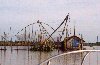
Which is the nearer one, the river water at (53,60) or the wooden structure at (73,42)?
the river water at (53,60)

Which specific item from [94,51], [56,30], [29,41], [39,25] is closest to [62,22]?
[56,30]

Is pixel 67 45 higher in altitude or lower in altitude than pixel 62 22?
lower

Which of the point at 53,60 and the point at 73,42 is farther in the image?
the point at 73,42

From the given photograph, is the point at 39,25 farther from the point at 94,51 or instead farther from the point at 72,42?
the point at 94,51

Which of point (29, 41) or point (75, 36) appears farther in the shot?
point (29, 41)

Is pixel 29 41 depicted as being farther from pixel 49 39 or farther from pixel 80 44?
pixel 80 44

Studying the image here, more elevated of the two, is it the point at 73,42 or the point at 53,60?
the point at 53,60

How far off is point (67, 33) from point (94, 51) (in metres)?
115

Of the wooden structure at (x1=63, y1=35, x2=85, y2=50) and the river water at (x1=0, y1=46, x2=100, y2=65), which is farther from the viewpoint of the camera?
the wooden structure at (x1=63, y1=35, x2=85, y2=50)

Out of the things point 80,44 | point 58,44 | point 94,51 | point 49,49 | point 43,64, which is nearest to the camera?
point 43,64

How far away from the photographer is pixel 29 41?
180250 millimetres

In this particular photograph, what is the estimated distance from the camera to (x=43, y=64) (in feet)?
29.1

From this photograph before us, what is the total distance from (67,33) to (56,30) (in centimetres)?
507

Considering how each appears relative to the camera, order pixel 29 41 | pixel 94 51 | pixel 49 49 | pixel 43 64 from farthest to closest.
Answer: pixel 29 41
pixel 49 49
pixel 94 51
pixel 43 64
